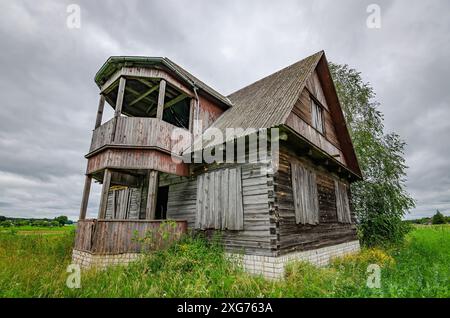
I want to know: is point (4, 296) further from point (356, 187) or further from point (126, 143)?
point (356, 187)

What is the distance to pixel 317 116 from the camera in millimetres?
10453

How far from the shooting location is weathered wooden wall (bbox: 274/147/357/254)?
6641 mm

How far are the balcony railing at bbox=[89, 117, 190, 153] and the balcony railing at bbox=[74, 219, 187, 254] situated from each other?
260 centimetres

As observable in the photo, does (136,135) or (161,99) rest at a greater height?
(161,99)

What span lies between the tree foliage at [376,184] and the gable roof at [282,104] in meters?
2.69

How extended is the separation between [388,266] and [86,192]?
11.0m

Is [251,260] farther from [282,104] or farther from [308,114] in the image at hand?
[308,114]

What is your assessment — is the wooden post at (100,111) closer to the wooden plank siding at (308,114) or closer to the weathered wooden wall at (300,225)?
the weathered wooden wall at (300,225)

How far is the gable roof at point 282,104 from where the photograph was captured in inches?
294

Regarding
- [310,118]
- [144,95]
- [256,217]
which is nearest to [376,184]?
[310,118]

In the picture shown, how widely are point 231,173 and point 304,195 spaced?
270 centimetres

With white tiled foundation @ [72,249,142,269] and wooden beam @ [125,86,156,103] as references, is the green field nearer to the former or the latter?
white tiled foundation @ [72,249,142,269]
